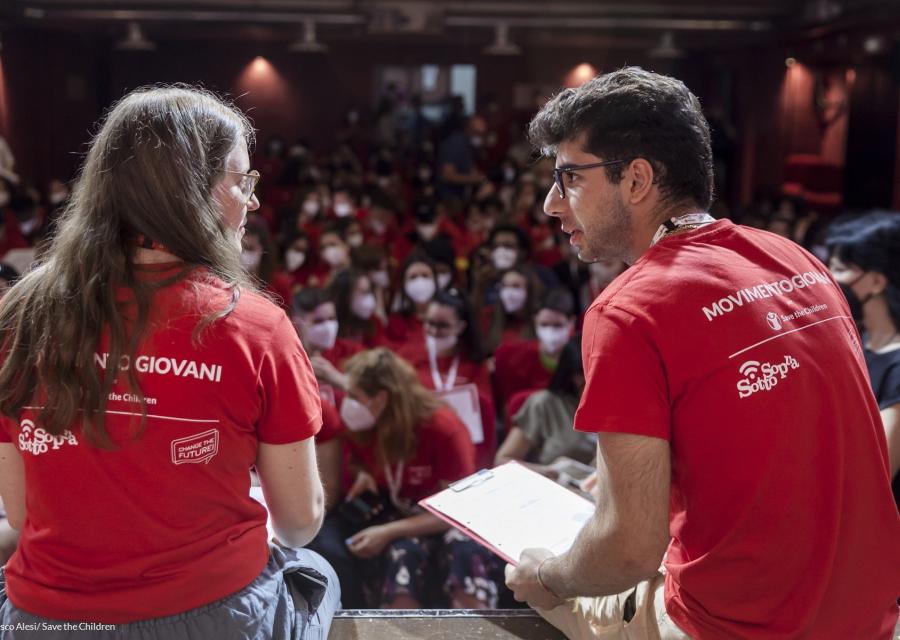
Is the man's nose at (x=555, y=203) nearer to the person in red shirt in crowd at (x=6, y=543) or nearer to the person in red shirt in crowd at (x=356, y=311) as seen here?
the person in red shirt in crowd at (x=6, y=543)

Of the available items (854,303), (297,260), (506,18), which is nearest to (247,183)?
(854,303)

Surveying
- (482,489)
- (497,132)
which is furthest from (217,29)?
(482,489)

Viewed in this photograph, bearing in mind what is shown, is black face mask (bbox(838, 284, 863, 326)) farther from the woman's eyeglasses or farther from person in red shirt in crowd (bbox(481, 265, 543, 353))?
person in red shirt in crowd (bbox(481, 265, 543, 353))

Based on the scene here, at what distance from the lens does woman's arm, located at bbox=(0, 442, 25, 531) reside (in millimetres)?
1396

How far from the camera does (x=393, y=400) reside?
3.62 m

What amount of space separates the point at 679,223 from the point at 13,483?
1.21 metres

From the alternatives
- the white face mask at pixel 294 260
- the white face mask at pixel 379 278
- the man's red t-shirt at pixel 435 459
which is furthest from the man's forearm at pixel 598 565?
the white face mask at pixel 294 260

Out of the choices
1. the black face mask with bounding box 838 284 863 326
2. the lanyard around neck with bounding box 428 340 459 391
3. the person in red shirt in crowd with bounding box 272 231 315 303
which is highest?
the black face mask with bounding box 838 284 863 326

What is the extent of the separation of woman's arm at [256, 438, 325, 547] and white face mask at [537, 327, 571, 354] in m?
3.37

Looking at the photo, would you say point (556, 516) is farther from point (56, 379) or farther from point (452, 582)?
point (452, 582)

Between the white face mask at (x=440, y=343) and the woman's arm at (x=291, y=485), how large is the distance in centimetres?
329

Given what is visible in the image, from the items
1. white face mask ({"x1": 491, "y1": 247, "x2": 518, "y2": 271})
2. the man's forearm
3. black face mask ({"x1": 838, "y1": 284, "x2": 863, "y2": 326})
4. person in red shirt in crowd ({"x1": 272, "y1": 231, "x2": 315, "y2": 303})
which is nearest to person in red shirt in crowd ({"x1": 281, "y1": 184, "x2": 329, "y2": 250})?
person in red shirt in crowd ({"x1": 272, "y1": 231, "x2": 315, "y2": 303})

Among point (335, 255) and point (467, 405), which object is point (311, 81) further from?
point (467, 405)

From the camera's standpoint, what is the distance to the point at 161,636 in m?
1.29
